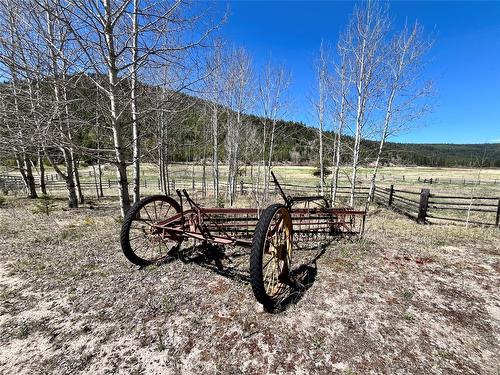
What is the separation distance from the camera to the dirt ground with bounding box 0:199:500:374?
9.03 feet

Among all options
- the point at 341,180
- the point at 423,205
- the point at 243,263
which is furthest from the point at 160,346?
the point at 341,180

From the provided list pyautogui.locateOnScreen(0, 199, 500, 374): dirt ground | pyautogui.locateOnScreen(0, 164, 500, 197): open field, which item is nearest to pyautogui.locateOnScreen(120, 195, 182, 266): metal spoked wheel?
pyautogui.locateOnScreen(0, 199, 500, 374): dirt ground

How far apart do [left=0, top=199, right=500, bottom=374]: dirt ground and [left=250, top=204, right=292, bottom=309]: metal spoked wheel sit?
31cm

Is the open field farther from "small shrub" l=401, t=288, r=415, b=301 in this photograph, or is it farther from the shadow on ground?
"small shrub" l=401, t=288, r=415, b=301

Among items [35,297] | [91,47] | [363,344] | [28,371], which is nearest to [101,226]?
[35,297]

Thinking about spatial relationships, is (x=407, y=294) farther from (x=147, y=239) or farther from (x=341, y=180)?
(x=341, y=180)

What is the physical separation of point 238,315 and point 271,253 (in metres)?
0.96

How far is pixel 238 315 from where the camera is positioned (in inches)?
138

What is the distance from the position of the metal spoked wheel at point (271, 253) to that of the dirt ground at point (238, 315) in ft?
1.01

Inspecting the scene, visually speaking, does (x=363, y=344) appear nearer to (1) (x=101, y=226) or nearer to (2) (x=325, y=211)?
(2) (x=325, y=211)

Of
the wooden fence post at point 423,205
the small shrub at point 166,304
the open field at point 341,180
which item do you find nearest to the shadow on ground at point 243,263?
the small shrub at point 166,304

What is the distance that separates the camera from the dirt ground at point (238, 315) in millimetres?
2752

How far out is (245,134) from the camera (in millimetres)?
19094

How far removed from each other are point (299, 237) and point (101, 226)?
6032mm
